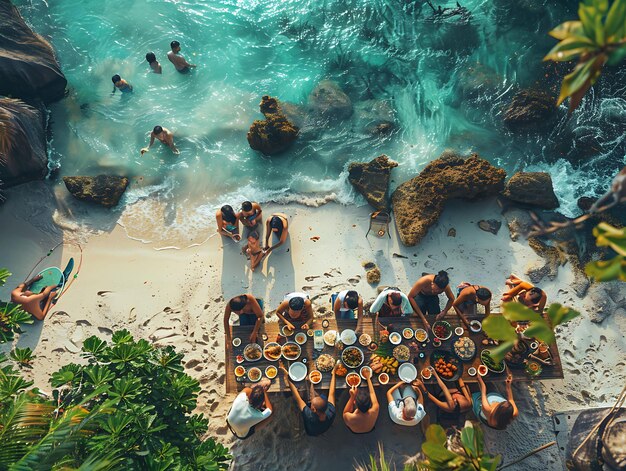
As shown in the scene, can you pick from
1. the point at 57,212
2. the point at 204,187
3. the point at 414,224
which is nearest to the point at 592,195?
the point at 414,224

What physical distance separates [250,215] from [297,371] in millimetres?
3857

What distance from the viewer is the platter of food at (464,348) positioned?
26.1ft

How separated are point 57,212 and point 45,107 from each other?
3.81 meters

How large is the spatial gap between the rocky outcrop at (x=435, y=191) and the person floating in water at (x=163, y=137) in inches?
236

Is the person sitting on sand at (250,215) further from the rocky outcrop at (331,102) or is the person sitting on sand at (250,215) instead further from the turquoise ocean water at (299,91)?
the rocky outcrop at (331,102)

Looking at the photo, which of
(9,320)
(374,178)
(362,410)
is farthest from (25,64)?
(362,410)

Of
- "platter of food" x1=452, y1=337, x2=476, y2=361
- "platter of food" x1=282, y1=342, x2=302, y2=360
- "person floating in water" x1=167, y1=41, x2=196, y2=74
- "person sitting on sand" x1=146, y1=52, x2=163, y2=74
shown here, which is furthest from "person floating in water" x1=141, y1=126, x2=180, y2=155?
"platter of food" x1=452, y1=337, x2=476, y2=361

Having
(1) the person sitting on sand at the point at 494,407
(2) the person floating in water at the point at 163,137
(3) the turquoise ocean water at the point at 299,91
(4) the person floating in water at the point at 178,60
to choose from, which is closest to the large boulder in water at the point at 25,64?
(3) the turquoise ocean water at the point at 299,91

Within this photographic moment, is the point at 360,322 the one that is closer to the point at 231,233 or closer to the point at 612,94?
the point at 231,233

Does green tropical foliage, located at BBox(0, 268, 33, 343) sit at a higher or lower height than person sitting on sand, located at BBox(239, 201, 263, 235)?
lower

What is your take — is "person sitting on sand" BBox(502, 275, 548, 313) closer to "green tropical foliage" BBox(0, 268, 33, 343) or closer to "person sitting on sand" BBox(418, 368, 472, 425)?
"person sitting on sand" BBox(418, 368, 472, 425)

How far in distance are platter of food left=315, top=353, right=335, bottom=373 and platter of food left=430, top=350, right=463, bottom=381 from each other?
70.6 inches

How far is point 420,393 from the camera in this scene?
7750 millimetres

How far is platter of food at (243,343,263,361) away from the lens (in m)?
7.91
